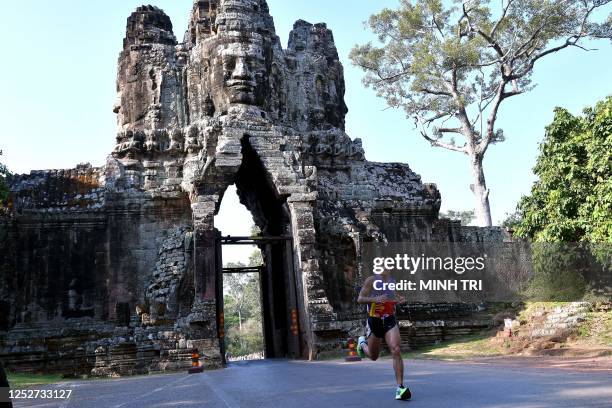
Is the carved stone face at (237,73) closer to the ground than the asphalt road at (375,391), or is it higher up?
higher up

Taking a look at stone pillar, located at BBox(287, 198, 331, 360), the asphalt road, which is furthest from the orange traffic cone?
the asphalt road

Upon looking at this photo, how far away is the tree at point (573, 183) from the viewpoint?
556 inches

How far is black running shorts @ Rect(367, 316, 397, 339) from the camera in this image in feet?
19.0

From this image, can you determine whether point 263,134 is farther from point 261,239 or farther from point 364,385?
point 364,385

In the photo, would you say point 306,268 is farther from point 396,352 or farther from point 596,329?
point 396,352

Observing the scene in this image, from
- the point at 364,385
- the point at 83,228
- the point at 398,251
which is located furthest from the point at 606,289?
the point at 83,228

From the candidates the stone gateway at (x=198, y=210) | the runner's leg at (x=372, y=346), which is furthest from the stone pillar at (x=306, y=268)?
the runner's leg at (x=372, y=346)

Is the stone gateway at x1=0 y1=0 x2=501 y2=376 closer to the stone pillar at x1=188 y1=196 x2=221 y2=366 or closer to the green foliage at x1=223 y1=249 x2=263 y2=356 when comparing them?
the stone pillar at x1=188 y1=196 x2=221 y2=366

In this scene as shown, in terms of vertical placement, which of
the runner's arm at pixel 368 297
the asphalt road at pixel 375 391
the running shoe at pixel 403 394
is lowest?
the asphalt road at pixel 375 391

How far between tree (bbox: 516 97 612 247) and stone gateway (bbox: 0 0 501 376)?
308 cm

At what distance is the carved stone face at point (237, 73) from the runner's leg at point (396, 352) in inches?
458

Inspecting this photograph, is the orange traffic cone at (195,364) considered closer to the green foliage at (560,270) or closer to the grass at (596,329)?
the grass at (596,329)

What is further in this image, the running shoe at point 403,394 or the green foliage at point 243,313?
the green foliage at point 243,313

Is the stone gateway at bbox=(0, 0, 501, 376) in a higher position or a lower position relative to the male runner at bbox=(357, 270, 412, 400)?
higher
